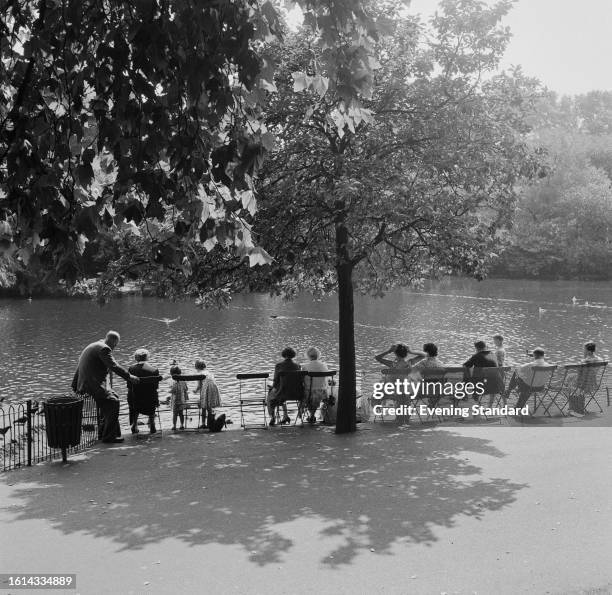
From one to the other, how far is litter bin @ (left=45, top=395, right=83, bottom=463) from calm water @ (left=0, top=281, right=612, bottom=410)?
1527 centimetres

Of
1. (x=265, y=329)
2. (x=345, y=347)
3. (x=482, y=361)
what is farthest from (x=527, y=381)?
(x=265, y=329)

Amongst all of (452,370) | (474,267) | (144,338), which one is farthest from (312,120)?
(144,338)

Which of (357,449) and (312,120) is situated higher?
(312,120)

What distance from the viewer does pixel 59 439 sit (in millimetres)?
11008

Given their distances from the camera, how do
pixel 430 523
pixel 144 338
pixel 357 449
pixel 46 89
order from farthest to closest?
pixel 144 338 < pixel 357 449 < pixel 430 523 < pixel 46 89

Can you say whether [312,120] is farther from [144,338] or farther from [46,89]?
[144,338]

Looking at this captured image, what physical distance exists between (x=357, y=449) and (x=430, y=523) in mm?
4133

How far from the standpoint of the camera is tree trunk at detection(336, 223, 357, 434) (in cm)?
1382

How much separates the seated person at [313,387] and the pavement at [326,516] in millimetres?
2437

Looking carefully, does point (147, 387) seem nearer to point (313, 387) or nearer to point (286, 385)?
point (286, 385)

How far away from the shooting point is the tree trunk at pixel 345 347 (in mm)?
13820

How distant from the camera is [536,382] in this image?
45.6ft

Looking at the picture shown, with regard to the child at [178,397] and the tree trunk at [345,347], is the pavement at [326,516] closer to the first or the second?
the tree trunk at [345,347]

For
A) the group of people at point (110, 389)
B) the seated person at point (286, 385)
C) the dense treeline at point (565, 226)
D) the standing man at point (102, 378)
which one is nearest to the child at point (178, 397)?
the group of people at point (110, 389)
